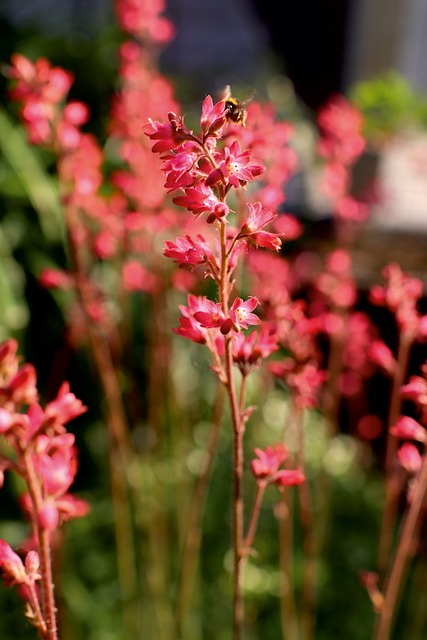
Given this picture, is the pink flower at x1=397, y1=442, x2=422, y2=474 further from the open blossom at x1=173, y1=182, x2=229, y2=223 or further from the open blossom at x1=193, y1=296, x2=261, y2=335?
the open blossom at x1=173, y1=182, x2=229, y2=223

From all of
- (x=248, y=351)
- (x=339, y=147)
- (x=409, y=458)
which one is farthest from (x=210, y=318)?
(x=339, y=147)

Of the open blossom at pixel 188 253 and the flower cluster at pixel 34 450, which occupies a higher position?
the open blossom at pixel 188 253

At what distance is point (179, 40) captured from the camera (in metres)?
5.29

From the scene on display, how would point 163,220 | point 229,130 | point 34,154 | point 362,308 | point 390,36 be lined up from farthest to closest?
point 390,36 < point 362,308 < point 34,154 < point 163,220 < point 229,130

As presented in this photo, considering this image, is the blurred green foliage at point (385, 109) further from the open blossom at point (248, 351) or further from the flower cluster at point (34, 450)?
the flower cluster at point (34, 450)

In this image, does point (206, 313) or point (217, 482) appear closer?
point (206, 313)

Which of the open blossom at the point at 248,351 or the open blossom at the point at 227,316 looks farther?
the open blossom at the point at 248,351

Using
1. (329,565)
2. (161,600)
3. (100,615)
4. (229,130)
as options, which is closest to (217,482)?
(329,565)

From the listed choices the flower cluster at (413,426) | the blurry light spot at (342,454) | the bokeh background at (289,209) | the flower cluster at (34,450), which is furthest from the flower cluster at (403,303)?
the blurry light spot at (342,454)

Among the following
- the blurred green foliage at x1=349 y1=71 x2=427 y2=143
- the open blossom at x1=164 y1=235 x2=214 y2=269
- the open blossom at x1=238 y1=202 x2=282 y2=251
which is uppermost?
the blurred green foliage at x1=349 y1=71 x2=427 y2=143

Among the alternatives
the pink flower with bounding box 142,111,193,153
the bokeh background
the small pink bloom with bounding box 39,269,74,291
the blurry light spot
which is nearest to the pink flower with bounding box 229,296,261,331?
the pink flower with bounding box 142,111,193,153

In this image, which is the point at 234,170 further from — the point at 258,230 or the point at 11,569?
the point at 11,569

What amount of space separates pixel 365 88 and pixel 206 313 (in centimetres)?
A: 296

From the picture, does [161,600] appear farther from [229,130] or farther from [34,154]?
[34,154]
